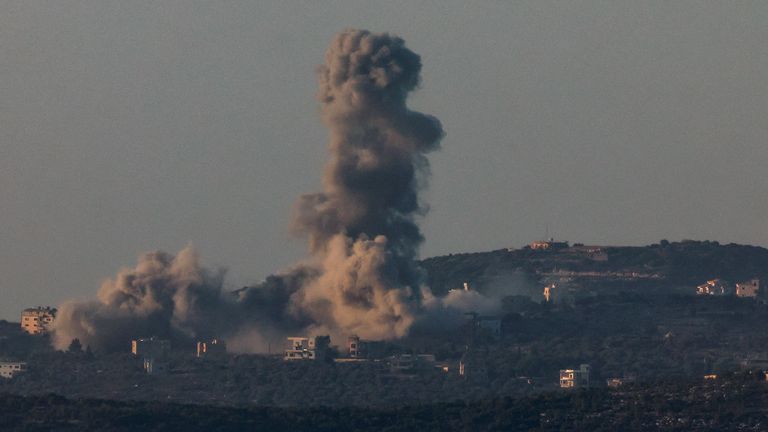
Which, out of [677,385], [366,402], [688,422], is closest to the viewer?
[688,422]

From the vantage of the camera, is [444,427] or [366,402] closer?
[444,427]

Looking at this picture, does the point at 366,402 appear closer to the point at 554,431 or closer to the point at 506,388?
the point at 506,388

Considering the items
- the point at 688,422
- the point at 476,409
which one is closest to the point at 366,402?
the point at 476,409

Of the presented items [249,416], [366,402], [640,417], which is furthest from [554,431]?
[366,402]

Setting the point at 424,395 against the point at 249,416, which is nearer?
the point at 249,416

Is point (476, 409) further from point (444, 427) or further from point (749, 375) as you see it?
point (749, 375)

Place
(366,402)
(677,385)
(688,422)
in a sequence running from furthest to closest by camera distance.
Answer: (366,402) < (677,385) < (688,422)
